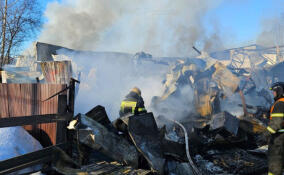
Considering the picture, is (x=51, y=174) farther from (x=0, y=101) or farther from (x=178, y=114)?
(x=178, y=114)

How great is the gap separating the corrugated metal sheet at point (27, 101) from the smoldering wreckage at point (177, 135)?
0.37m

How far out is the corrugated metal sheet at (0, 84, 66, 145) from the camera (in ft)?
10.5

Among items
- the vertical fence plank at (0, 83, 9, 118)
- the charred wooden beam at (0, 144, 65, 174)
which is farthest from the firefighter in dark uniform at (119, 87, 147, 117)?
the vertical fence plank at (0, 83, 9, 118)

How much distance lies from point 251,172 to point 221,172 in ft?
1.77

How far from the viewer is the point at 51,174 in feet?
8.38

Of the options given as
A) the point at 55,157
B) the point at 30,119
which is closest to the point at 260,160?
the point at 55,157

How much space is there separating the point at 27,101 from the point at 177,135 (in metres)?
4.41

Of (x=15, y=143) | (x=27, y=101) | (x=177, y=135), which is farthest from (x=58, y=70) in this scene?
(x=177, y=135)

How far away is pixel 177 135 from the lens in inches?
248

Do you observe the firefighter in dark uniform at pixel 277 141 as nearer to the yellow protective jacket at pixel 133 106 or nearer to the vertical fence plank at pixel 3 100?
the yellow protective jacket at pixel 133 106

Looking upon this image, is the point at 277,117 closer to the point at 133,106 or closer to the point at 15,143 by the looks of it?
the point at 133,106

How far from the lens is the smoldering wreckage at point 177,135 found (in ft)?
10.8

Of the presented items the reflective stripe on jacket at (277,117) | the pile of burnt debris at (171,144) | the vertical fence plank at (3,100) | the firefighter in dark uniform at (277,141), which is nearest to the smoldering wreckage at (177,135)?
the pile of burnt debris at (171,144)

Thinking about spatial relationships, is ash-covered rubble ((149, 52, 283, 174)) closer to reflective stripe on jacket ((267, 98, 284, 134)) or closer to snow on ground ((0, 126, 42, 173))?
reflective stripe on jacket ((267, 98, 284, 134))
